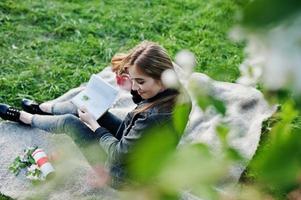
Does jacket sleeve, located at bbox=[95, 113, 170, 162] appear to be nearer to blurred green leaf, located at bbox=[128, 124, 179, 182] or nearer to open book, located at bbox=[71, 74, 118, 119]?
open book, located at bbox=[71, 74, 118, 119]

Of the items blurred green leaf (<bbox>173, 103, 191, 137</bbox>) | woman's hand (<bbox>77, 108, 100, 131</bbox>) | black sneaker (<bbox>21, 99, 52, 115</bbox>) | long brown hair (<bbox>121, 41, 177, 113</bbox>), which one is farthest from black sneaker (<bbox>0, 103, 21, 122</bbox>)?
blurred green leaf (<bbox>173, 103, 191, 137</bbox>)

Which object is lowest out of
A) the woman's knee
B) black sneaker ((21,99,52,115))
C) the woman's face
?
black sneaker ((21,99,52,115))

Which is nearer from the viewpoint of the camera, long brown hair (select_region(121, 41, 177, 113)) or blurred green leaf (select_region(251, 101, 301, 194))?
blurred green leaf (select_region(251, 101, 301, 194))

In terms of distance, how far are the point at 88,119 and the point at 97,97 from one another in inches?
6.2

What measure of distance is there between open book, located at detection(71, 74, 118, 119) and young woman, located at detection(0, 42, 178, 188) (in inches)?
2.4

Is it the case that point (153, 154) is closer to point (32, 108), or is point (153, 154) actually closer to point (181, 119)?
point (181, 119)

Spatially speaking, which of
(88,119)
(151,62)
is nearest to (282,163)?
(151,62)

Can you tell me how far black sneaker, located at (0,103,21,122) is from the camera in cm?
300

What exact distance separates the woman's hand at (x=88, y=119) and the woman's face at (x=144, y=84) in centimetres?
39

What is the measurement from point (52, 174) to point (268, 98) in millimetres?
2278

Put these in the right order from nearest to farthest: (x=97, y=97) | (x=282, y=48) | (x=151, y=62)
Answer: (x=282, y=48) → (x=151, y=62) → (x=97, y=97)

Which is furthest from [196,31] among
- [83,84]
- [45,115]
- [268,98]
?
[268,98]

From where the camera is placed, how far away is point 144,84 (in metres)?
2.38

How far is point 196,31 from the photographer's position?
4.18 meters
